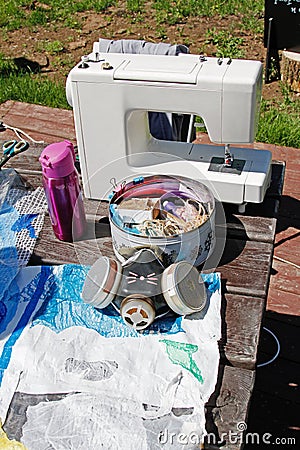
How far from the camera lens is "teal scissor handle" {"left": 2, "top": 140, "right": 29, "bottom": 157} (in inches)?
70.0

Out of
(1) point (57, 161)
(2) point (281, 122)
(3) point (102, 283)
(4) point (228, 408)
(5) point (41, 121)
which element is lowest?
(2) point (281, 122)

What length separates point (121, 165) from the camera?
→ 1.54 meters

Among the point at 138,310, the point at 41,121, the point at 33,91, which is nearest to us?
the point at 138,310

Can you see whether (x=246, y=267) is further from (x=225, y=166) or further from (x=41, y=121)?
(x=41, y=121)

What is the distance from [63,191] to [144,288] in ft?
1.06

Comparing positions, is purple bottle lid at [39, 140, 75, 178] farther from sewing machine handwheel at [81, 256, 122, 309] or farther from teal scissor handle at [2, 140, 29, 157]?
teal scissor handle at [2, 140, 29, 157]

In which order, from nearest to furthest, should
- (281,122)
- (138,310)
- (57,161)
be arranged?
(138,310) → (57,161) → (281,122)

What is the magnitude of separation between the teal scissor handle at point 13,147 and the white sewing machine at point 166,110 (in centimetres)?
31

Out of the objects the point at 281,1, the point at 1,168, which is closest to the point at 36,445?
the point at 1,168

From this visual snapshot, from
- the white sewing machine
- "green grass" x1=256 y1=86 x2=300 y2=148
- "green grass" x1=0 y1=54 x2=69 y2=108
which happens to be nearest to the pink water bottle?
the white sewing machine

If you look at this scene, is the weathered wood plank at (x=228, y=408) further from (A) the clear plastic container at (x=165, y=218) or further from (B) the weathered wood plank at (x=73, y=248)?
(B) the weathered wood plank at (x=73, y=248)

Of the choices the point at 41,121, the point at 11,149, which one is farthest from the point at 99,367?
the point at 41,121

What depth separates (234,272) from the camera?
1.33 metres

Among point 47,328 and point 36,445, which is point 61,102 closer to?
point 47,328
